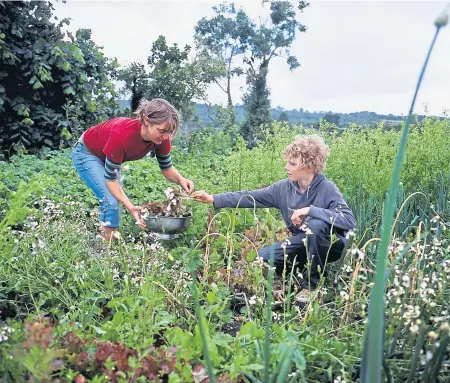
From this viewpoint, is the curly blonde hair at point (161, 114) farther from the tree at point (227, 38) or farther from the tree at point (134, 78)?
the tree at point (227, 38)

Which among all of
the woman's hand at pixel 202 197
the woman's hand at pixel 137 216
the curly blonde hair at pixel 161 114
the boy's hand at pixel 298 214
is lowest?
the woman's hand at pixel 137 216

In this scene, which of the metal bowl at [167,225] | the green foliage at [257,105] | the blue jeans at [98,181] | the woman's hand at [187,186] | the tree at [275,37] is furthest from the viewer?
the tree at [275,37]

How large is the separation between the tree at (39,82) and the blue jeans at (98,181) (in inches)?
138

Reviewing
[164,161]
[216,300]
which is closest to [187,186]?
[164,161]

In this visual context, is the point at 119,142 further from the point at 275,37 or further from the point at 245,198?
the point at 275,37

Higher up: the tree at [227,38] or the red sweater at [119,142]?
the tree at [227,38]

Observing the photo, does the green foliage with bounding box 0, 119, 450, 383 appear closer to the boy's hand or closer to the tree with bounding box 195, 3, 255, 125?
the boy's hand

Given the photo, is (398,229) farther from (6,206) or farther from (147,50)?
(147,50)

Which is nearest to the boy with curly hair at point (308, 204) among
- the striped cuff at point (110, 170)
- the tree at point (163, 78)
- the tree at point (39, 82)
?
the striped cuff at point (110, 170)

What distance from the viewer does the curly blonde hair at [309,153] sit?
3.14 metres

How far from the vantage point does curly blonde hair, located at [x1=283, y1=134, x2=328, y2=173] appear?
3.14m

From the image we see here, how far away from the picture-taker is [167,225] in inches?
131

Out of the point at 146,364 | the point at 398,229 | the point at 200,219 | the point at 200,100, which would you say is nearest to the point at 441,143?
the point at 398,229

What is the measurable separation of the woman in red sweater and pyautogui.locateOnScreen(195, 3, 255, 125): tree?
16809mm
